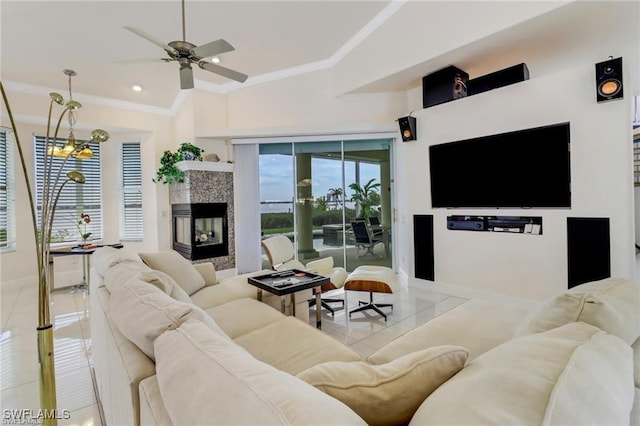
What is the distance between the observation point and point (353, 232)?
17.8 feet

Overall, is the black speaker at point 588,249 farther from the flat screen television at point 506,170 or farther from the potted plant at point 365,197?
the potted plant at point 365,197

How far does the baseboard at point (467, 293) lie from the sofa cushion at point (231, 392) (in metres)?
3.67

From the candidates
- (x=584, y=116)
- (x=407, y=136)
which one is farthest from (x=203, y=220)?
(x=584, y=116)

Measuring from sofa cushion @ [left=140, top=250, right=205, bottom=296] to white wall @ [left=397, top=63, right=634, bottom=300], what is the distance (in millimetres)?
3144

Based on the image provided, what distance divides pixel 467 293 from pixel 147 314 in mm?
3857

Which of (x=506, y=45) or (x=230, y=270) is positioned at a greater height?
(x=506, y=45)

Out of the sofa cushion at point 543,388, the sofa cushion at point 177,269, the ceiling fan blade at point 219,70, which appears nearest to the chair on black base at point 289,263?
the sofa cushion at point 177,269

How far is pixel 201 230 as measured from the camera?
5320 millimetres

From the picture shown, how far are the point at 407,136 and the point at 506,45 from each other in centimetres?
151

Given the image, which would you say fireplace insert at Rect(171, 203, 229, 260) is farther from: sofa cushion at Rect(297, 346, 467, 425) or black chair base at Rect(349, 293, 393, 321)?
sofa cushion at Rect(297, 346, 467, 425)

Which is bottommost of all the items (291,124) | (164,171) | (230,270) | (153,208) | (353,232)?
(230,270)

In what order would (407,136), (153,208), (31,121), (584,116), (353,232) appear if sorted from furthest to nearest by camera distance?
1. (153,208)
2. (353,232)
3. (31,121)
4. (407,136)
5. (584,116)

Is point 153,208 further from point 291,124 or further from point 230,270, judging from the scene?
point 291,124

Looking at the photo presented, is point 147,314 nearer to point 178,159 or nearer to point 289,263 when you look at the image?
point 289,263
